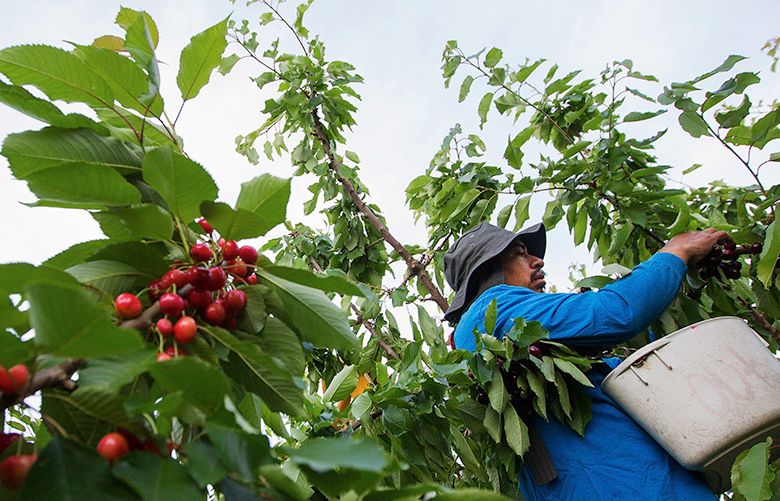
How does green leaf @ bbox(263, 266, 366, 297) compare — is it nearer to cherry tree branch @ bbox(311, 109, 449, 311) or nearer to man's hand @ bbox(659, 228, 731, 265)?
man's hand @ bbox(659, 228, 731, 265)

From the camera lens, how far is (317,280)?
87 cm

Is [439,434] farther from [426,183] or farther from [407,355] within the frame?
[426,183]

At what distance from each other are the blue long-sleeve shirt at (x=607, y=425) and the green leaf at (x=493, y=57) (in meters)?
1.05

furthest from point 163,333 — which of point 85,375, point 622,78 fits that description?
point 622,78

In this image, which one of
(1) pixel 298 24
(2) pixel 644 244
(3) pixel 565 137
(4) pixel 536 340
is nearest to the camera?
(4) pixel 536 340

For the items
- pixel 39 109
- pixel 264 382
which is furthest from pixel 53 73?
pixel 264 382

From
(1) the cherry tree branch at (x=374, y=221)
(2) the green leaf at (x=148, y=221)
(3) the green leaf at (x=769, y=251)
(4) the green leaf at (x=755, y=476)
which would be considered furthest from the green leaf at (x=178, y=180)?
(1) the cherry tree branch at (x=374, y=221)

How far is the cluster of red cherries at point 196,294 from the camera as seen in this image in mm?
718

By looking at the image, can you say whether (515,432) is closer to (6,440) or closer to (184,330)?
(184,330)

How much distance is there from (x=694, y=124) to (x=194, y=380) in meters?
1.81

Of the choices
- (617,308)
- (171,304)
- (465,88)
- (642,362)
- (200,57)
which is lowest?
(642,362)

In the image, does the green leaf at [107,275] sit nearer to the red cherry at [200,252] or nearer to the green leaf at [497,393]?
the red cherry at [200,252]

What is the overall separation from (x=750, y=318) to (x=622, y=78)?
0.99 m

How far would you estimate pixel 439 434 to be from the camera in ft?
6.31
